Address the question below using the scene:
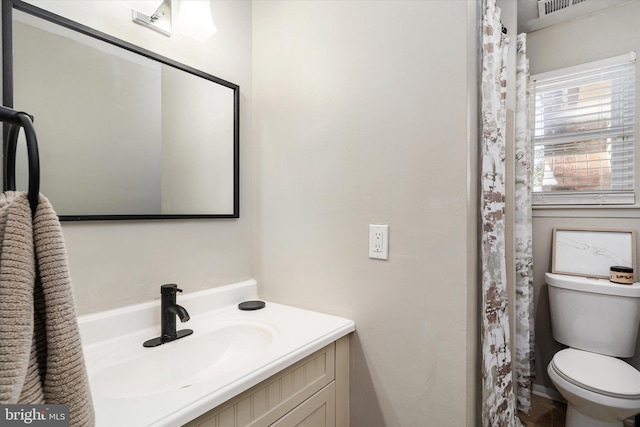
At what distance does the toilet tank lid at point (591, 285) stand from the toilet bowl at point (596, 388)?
35 cm

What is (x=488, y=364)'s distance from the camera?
1138 millimetres

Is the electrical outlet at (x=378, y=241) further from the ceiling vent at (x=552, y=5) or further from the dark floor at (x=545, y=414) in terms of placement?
the ceiling vent at (x=552, y=5)

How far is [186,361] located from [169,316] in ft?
0.52

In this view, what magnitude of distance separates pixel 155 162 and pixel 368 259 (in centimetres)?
86

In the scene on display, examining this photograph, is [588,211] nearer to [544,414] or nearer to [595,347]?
[595,347]

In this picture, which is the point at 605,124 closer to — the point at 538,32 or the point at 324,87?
the point at 538,32

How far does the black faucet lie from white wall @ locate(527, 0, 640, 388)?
2.17 m

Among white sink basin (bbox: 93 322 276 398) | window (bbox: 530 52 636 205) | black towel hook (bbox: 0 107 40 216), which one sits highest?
window (bbox: 530 52 636 205)

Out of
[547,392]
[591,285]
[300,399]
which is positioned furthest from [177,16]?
[547,392]

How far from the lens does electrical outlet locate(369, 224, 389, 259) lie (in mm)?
1160

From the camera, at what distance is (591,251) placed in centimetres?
193

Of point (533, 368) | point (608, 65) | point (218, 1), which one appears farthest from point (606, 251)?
point (218, 1)

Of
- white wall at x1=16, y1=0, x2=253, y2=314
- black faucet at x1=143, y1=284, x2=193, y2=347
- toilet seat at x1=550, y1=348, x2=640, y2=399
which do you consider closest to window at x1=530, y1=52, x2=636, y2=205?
toilet seat at x1=550, y1=348, x2=640, y2=399

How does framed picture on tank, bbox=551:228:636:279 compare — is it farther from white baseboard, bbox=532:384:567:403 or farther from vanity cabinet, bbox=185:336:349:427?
vanity cabinet, bbox=185:336:349:427
